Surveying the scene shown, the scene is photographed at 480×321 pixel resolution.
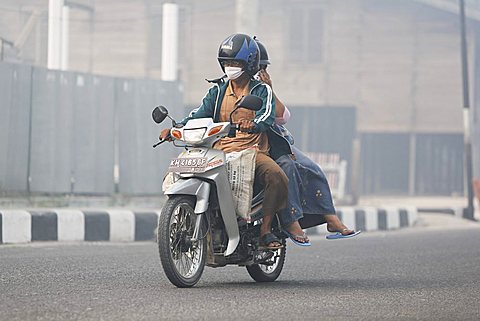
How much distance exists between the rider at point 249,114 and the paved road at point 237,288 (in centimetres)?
61

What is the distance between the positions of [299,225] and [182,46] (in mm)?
25419

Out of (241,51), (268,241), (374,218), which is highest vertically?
(241,51)

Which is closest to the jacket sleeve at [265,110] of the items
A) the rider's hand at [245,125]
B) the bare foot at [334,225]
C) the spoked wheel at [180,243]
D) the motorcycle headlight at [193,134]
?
the rider's hand at [245,125]

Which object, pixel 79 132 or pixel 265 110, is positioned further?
pixel 79 132

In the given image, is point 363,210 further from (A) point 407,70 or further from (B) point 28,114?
(A) point 407,70

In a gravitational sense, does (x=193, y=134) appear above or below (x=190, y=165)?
above

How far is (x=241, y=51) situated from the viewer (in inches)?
325

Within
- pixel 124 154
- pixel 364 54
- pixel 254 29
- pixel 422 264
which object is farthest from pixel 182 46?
pixel 422 264

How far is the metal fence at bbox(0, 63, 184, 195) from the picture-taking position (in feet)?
51.5

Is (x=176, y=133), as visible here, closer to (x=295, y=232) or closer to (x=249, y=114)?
(x=249, y=114)

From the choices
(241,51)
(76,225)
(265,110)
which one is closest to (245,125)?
(265,110)

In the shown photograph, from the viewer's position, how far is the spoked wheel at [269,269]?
340 inches

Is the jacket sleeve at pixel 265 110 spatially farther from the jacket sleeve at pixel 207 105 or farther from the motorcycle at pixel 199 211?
the jacket sleeve at pixel 207 105

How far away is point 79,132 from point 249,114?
341 inches
